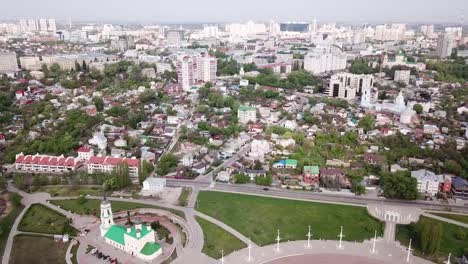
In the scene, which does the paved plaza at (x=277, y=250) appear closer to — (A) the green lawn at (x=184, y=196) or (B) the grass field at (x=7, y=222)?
(B) the grass field at (x=7, y=222)

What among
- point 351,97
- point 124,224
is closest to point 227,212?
point 124,224

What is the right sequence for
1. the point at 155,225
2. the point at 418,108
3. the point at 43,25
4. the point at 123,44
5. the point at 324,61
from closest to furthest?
the point at 155,225, the point at 418,108, the point at 324,61, the point at 123,44, the point at 43,25

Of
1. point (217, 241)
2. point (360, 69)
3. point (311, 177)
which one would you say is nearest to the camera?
point (217, 241)

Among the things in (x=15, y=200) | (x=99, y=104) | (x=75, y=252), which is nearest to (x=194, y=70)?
(x=99, y=104)

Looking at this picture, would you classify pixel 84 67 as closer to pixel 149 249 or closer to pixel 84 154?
pixel 84 154

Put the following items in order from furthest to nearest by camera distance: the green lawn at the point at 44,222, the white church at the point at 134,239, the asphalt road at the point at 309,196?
the asphalt road at the point at 309,196 → the green lawn at the point at 44,222 → the white church at the point at 134,239

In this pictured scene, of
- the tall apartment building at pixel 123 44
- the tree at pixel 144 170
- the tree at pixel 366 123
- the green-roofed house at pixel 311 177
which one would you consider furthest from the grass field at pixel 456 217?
the tall apartment building at pixel 123 44
